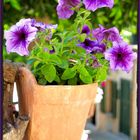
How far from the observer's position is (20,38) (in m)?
0.68

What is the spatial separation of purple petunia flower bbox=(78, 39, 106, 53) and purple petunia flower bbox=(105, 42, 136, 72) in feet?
0.17

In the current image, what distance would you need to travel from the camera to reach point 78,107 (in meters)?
0.71

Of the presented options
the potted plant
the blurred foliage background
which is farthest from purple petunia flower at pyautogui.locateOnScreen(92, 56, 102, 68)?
the blurred foliage background

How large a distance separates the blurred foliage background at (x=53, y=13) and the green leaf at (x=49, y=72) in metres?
2.05

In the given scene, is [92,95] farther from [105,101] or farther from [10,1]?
[105,101]

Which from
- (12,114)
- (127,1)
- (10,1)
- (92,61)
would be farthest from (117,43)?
(127,1)

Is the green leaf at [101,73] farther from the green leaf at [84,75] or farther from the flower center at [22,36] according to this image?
the flower center at [22,36]

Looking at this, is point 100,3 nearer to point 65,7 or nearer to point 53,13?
point 65,7

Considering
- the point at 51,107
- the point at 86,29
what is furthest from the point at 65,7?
the point at 51,107

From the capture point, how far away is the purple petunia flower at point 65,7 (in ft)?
2.41

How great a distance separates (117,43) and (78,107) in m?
0.12

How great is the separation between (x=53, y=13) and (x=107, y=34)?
7.29 feet

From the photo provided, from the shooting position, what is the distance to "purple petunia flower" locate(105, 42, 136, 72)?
705 millimetres

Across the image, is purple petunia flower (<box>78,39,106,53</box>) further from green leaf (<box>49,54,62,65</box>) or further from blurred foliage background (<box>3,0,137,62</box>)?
blurred foliage background (<box>3,0,137,62</box>)
